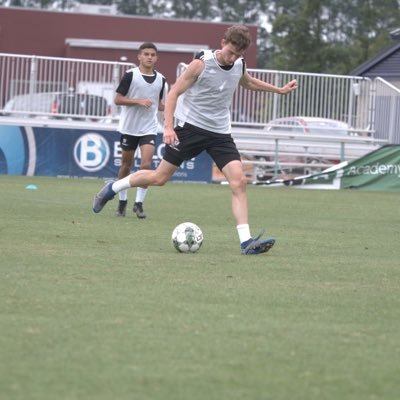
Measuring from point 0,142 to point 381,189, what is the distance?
326 inches

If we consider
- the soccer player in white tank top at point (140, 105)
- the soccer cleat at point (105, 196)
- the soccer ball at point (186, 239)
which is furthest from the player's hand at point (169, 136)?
the soccer player in white tank top at point (140, 105)

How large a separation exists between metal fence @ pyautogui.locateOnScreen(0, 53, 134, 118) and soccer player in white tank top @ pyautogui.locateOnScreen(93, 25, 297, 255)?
16064 millimetres

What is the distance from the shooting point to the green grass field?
5.50m

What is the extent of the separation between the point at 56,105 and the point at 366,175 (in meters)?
7.17

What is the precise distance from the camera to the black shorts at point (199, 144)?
1141 cm

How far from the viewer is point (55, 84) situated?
28109 mm

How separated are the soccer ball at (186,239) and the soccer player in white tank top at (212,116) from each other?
408mm

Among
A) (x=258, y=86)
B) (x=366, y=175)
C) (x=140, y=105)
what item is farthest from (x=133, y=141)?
(x=366, y=175)

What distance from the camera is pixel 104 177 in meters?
26.3

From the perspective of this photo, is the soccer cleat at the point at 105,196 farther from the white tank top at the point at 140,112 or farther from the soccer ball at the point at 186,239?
the white tank top at the point at 140,112

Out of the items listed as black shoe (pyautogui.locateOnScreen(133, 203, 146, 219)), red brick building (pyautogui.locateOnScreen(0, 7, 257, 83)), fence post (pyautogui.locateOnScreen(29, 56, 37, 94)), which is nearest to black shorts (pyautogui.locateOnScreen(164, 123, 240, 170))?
black shoe (pyautogui.locateOnScreen(133, 203, 146, 219))

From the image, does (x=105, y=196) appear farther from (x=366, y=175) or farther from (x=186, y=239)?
(x=366, y=175)

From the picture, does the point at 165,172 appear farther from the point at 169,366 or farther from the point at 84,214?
the point at 169,366

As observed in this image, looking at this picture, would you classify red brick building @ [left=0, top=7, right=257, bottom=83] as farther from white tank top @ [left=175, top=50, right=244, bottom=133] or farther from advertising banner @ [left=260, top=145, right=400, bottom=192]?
white tank top @ [left=175, top=50, right=244, bottom=133]
